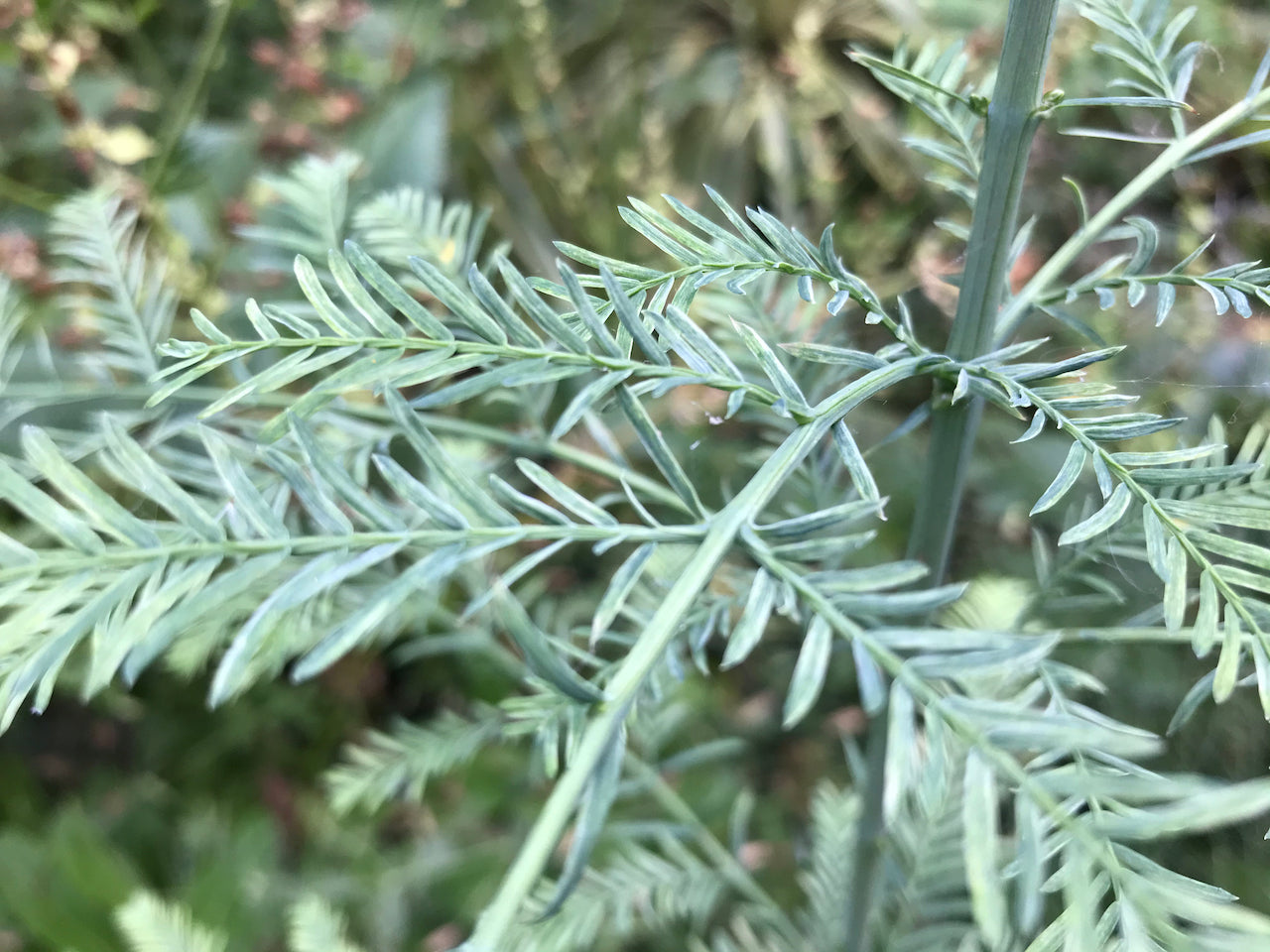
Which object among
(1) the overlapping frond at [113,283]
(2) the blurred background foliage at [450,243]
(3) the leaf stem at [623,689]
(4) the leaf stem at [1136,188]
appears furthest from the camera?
(2) the blurred background foliage at [450,243]

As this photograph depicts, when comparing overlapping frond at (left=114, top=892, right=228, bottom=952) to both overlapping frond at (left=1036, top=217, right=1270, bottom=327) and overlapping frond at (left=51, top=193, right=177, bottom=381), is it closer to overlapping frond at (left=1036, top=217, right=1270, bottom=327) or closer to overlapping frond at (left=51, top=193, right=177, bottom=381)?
overlapping frond at (left=51, top=193, right=177, bottom=381)

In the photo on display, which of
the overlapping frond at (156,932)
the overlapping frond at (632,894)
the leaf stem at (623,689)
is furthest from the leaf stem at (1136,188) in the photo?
the overlapping frond at (156,932)

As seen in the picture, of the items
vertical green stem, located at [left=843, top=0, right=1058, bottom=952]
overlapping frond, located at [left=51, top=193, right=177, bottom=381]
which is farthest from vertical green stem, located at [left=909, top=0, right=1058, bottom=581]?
overlapping frond, located at [left=51, top=193, right=177, bottom=381]

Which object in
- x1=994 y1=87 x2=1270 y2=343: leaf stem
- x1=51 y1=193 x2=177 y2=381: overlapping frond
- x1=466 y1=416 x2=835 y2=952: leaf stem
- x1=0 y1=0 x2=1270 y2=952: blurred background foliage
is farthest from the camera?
x1=0 y1=0 x2=1270 y2=952: blurred background foliage

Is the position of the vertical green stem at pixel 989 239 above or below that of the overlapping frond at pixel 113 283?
above

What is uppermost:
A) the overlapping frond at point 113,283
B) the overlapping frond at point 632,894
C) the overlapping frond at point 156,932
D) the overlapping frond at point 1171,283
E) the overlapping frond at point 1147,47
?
the overlapping frond at point 1147,47

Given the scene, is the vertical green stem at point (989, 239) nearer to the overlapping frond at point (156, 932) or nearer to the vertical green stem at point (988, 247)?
the vertical green stem at point (988, 247)

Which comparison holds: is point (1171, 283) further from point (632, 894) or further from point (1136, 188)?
point (632, 894)
